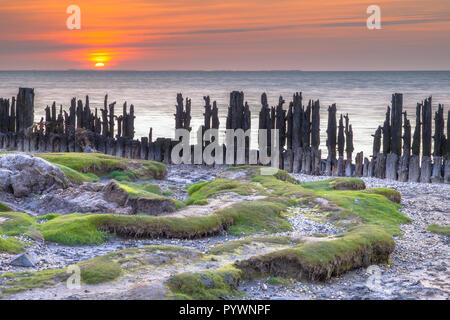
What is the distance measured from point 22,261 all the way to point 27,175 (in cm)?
663

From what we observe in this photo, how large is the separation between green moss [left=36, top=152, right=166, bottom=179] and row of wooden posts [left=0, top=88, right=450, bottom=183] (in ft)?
12.5

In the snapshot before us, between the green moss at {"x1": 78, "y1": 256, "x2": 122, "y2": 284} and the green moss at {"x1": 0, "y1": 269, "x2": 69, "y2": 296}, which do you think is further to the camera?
the green moss at {"x1": 78, "y1": 256, "x2": 122, "y2": 284}

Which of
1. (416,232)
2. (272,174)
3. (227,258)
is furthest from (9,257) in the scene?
(272,174)

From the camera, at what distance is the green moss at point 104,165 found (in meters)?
20.0

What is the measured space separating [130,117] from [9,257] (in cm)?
1635

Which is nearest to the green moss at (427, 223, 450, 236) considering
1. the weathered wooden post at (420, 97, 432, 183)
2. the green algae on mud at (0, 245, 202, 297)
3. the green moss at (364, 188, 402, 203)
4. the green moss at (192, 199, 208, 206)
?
the green moss at (364, 188, 402, 203)

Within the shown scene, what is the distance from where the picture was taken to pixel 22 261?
32.9 feet

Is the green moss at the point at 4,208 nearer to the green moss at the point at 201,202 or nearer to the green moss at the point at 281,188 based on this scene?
the green moss at the point at 201,202

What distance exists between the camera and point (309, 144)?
953 inches

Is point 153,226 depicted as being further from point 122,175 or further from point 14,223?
point 122,175

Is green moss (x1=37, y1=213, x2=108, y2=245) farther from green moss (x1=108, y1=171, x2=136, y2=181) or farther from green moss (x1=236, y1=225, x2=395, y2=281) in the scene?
green moss (x1=108, y1=171, x2=136, y2=181)

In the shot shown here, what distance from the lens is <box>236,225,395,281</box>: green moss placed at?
10.4m

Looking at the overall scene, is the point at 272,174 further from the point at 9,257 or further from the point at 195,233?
the point at 9,257

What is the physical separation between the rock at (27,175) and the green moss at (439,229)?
985 cm
